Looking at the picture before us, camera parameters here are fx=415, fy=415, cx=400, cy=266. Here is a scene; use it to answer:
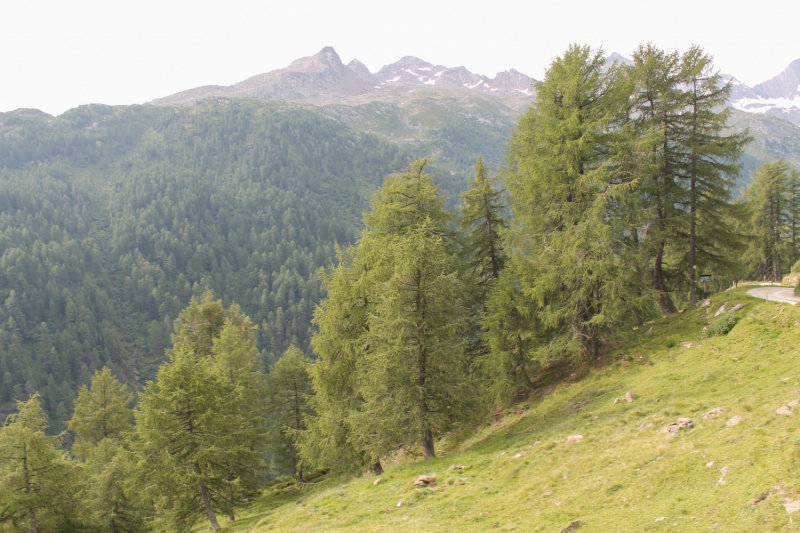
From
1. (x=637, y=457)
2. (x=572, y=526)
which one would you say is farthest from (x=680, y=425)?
(x=572, y=526)

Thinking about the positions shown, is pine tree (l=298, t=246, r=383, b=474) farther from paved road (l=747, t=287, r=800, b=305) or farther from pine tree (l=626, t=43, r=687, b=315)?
paved road (l=747, t=287, r=800, b=305)

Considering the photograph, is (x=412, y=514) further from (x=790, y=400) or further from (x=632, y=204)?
(x=632, y=204)

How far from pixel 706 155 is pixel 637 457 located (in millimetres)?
18056

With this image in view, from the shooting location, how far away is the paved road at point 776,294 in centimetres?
1833

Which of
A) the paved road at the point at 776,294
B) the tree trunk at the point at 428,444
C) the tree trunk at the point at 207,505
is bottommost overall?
the tree trunk at the point at 207,505

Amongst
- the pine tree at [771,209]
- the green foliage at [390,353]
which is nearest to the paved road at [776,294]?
the green foliage at [390,353]

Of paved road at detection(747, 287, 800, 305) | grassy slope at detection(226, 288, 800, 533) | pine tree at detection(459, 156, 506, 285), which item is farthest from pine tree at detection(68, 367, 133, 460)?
paved road at detection(747, 287, 800, 305)

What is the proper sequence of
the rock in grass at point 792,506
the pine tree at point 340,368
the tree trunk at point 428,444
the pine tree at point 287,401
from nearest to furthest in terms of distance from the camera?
the rock in grass at point 792,506
the tree trunk at point 428,444
the pine tree at point 340,368
the pine tree at point 287,401

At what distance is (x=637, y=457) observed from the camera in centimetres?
1123

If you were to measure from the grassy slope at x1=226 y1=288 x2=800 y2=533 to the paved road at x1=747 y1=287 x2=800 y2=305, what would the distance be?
Result: 82cm

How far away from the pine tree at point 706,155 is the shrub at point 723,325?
4650 mm

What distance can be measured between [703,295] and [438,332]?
1985 cm

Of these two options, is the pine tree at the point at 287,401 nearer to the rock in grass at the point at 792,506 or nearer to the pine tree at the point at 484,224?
the pine tree at the point at 484,224

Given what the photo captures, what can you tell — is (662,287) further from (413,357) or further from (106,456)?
(106,456)
